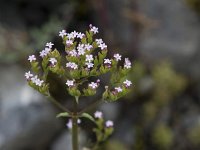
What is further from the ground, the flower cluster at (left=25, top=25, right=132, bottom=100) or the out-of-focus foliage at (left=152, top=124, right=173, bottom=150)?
the out-of-focus foliage at (left=152, top=124, right=173, bottom=150)

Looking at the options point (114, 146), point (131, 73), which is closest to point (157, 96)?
point (131, 73)

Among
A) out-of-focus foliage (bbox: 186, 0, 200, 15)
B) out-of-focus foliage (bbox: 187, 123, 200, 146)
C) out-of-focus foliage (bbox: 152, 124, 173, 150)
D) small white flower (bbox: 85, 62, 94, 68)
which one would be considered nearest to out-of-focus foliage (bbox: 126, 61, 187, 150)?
out-of-focus foliage (bbox: 152, 124, 173, 150)

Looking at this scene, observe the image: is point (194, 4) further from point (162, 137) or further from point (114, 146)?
point (114, 146)

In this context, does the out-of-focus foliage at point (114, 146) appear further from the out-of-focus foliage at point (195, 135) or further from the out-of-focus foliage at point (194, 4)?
the out-of-focus foliage at point (194, 4)

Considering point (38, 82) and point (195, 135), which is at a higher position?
point (195, 135)

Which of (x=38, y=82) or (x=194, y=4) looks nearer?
(x=38, y=82)

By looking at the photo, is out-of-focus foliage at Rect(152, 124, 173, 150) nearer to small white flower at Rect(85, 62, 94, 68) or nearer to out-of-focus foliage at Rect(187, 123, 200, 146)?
out-of-focus foliage at Rect(187, 123, 200, 146)

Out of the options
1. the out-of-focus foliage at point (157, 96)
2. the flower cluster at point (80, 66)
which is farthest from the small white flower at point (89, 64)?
the out-of-focus foliage at point (157, 96)

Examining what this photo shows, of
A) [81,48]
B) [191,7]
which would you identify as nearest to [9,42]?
[191,7]

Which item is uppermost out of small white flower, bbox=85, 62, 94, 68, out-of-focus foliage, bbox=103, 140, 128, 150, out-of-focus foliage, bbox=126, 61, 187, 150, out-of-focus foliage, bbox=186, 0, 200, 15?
out-of-focus foliage, bbox=186, 0, 200, 15
